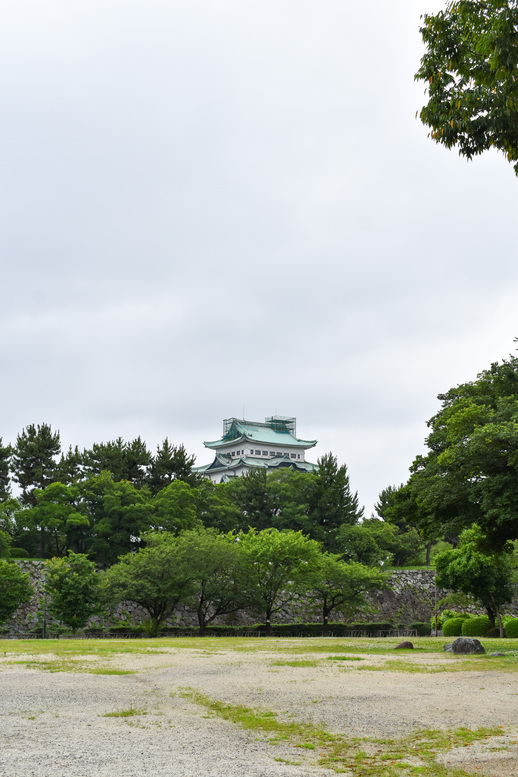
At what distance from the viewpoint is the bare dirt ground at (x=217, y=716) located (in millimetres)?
5715

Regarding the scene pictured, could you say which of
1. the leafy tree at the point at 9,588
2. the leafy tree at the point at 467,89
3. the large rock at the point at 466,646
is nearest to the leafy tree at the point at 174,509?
the leafy tree at the point at 9,588

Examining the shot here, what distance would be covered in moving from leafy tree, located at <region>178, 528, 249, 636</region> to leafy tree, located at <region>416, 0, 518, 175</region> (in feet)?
99.6

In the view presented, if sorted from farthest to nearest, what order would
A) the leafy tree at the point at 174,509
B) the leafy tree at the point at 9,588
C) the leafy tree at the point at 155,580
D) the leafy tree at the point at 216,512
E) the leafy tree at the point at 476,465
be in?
the leafy tree at the point at 216,512 < the leafy tree at the point at 174,509 < the leafy tree at the point at 155,580 < the leafy tree at the point at 9,588 < the leafy tree at the point at 476,465

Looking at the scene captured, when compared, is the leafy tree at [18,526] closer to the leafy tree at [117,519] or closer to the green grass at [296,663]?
the leafy tree at [117,519]

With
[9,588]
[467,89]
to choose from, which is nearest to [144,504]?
[9,588]

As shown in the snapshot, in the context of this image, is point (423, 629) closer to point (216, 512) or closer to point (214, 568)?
point (214, 568)

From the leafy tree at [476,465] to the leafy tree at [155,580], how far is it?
18.9 m

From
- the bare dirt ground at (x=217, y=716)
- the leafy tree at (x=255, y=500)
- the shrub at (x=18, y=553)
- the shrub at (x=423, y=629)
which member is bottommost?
the shrub at (x=423, y=629)

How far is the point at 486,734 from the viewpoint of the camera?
6910 millimetres

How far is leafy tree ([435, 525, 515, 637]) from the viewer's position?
1367 inches

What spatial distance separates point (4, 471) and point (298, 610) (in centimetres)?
2291

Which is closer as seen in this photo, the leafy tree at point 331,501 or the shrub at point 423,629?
the shrub at point 423,629

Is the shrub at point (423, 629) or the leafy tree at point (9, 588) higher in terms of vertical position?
the leafy tree at point (9, 588)

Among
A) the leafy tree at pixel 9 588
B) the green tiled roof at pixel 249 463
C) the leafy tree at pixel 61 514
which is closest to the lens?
the leafy tree at pixel 9 588
